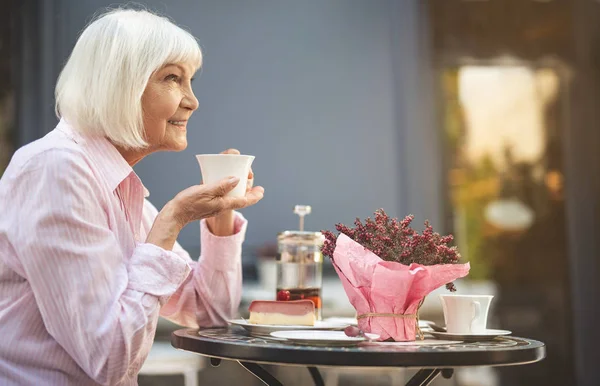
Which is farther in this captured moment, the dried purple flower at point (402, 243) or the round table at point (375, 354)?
the dried purple flower at point (402, 243)

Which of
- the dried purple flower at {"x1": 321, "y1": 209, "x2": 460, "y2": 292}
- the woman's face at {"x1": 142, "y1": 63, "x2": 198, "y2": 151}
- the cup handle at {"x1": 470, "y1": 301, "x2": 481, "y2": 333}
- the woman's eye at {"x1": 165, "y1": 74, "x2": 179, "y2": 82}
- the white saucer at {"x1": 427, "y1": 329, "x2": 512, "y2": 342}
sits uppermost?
the woman's eye at {"x1": 165, "y1": 74, "x2": 179, "y2": 82}

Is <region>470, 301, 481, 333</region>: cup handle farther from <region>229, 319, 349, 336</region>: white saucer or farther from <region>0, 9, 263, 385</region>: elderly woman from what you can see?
<region>0, 9, 263, 385</region>: elderly woman

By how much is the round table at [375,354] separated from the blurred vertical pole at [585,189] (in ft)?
11.6

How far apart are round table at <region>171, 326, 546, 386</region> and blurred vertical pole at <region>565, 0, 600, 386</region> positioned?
11.6ft

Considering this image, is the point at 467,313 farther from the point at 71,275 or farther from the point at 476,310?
the point at 71,275

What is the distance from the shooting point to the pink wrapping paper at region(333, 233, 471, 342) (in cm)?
152

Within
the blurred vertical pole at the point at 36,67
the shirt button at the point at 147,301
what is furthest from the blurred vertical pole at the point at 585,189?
the shirt button at the point at 147,301

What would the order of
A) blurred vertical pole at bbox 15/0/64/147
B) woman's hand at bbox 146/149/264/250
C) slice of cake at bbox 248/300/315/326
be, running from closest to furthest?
woman's hand at bbox 146/149/264/250 < slice of cake at bbox 248/300/315/326 < blurred vertical pole at bbox 15/0/64/147

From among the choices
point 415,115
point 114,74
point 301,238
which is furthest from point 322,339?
point 415,115

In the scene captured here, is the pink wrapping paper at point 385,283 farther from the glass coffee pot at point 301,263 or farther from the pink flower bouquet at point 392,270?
the glass coffee pot at point 301,263

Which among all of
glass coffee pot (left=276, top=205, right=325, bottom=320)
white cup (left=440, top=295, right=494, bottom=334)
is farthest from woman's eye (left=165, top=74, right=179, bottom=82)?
white cup (left=440, top=295, right=494, bottom=334)

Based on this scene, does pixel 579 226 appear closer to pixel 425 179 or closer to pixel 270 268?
pixel 425 179

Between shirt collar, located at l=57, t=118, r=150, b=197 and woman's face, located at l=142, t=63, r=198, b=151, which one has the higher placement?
woman's face, located at l=142, t=63, r=198, b=151

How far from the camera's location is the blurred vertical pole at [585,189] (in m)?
4.84
